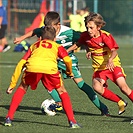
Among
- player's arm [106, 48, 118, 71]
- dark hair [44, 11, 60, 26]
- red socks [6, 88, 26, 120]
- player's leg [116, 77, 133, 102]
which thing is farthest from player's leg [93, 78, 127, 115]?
red socks [6, 88, 26, 120]

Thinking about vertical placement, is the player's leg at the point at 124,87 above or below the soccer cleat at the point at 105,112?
above

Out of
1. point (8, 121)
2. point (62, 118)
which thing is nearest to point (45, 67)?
point (8, 121)

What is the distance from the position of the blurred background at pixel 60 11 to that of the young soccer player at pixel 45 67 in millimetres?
21222

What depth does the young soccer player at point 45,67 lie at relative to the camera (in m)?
8.03

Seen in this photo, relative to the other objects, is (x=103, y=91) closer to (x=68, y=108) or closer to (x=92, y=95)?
(x=92, y=95)

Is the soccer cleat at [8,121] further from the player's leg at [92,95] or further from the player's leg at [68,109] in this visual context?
the player's leg at [92,95]

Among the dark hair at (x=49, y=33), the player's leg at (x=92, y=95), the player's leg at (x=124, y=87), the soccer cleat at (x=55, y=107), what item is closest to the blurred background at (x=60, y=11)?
the player's leg at (x=92, y=95)

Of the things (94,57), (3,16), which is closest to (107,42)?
(94,57)

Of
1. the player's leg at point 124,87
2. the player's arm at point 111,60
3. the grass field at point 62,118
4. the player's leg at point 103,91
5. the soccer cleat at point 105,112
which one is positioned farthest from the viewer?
the soccer cleat at point 105,112

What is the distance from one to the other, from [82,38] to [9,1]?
927 inches

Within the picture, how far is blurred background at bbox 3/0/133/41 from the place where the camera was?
103ft

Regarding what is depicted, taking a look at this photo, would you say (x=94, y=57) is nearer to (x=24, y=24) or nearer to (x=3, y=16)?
(x=3, y=16)

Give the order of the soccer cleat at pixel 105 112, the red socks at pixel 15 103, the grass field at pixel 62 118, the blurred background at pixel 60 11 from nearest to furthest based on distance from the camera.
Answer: the grass field at pixel 62 118 → the red socks at pixel 15 103 → the soccer cleat at pixel 105 112 → the blurred background at pixel 60 11

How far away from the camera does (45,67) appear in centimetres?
803
